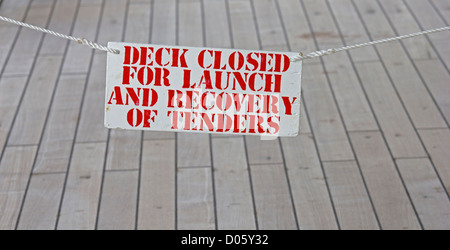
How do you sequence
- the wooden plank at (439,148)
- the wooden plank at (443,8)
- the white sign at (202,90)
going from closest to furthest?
the white sign at (202,90)
the wooden plank at (439,148)
the wooden plank at (443,8)

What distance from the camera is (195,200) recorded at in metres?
2.39

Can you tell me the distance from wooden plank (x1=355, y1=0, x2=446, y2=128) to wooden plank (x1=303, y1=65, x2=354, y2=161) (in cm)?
29

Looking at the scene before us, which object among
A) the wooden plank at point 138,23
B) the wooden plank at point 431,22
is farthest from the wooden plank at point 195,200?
the wooden plank at point 431,22

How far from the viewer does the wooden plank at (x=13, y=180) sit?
232cm

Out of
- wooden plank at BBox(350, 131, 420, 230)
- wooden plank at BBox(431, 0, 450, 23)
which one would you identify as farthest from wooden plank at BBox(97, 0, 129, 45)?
wooden plank at BBox(431, 0, 450, 23)

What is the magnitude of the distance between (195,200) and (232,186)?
0.14 m

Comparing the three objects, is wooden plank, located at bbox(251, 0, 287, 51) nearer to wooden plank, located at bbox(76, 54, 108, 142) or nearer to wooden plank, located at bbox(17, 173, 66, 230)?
wooden plank, located at bbox(76, 54, 108, 142)

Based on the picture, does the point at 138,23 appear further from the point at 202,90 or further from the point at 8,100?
the point at 202,90

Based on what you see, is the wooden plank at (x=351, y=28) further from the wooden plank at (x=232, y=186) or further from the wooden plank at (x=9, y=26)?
the wooden plank at (x=9, y=26)

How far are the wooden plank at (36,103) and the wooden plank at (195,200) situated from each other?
24.1 inches

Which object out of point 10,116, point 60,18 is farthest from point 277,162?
point 60,18

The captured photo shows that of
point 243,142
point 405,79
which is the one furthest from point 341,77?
point 243,142

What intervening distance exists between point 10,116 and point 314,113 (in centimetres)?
118

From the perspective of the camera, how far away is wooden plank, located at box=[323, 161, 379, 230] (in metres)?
2.28
